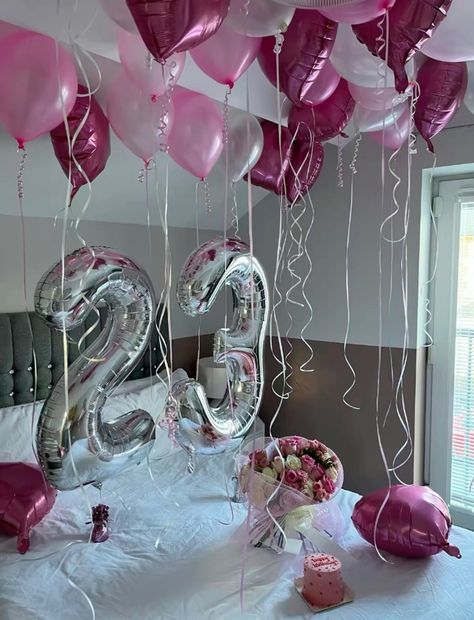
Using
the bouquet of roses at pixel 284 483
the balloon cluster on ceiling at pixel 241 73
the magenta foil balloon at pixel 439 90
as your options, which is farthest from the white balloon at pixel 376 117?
the bouquet of roses at pixel 284 483

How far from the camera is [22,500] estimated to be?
1.73m

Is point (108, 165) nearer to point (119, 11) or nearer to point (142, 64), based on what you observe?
point (142, 64)

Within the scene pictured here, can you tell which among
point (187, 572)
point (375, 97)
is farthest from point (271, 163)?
point (187, 572)

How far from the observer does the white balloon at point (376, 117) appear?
184 cm

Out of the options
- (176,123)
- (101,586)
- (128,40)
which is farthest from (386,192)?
(101,586)

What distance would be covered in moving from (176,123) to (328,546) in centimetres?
142

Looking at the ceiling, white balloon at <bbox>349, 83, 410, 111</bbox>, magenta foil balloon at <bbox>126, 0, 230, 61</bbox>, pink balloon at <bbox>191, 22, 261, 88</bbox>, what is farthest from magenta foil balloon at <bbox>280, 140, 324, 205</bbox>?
magenta foil balloon at <bbox>126, 0, 230, 61</bbox>

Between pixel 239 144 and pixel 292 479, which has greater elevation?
pixel 239 144

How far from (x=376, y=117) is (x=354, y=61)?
1.30ft

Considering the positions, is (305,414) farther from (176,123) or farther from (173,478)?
(176,123)

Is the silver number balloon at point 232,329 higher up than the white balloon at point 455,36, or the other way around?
the white balloon at point 455,36

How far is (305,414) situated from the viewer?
10.3 ft

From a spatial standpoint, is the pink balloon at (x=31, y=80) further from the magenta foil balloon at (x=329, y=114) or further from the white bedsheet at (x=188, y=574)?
the white bedsheet at (x=188, y=574)

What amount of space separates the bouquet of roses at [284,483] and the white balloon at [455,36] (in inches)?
45.8
